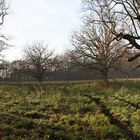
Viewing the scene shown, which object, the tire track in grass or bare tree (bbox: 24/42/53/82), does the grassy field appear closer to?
the tire track in grass

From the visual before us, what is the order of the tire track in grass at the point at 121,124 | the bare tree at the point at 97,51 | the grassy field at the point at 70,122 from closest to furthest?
the grassy field at the point at 70,122
the tire track in grass at the point at 121,124
the bare tree at the point at 97,51

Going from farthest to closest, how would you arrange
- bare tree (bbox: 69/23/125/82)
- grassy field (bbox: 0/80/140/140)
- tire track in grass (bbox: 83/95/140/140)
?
bare tree (bbox: 69/23/125/82) < tire track in grass (bbox: 83/95/140/140) < grassy field (bbox: 0/80/140/140)

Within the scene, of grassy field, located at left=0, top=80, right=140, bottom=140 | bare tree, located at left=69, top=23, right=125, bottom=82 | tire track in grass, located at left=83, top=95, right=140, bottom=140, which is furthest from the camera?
bare tree, located at left=69, top=23, right=125, bottom=82

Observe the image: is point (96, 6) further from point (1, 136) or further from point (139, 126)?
point (1, 136)

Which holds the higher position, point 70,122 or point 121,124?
point 70,122

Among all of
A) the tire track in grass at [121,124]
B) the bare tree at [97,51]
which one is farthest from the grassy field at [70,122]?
the bare tree at [97,51]

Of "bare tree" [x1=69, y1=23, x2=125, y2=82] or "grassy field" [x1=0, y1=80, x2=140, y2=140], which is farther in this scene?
"bare tree" [x1=69, y1=23, x2=125, y2=82]

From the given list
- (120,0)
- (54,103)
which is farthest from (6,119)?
(120,0)

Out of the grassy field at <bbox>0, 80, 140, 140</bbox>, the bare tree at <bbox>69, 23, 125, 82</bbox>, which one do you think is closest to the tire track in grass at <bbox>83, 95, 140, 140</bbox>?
the grassy field at <bbox>0, 80, 140, 140</bbox>

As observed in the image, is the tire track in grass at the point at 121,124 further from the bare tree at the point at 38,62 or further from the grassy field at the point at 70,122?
the bare tree at the point at 38,62

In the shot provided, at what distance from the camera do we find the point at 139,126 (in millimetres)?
15969

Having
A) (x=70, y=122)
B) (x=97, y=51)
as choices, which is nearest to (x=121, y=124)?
(x=70, y=122)

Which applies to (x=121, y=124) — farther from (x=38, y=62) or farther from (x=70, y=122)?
(x=38, y=62)

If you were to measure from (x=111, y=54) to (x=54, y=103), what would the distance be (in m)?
30.9
